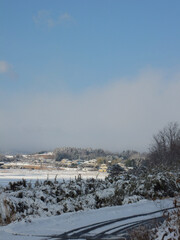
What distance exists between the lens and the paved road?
836cm

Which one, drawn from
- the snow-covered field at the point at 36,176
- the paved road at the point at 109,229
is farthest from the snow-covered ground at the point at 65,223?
the snow-covered field at the point at 36,176

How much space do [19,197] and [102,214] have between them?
5.10 meters

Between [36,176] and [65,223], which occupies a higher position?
[65,223]

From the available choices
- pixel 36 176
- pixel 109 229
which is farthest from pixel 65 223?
pixel 36 176

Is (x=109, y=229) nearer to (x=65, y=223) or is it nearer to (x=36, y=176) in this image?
(x=65, y=223)

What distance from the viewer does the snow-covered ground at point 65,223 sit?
29.5 ft

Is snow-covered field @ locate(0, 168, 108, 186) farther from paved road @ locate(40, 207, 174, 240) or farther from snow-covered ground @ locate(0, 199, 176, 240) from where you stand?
paved road @ locate(40, 207, 174, 240)

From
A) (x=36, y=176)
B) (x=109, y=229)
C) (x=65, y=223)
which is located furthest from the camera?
(x=36, y=176)

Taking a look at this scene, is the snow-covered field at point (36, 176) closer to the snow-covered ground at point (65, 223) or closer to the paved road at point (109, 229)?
the snow-covered ground at point (65, 223)

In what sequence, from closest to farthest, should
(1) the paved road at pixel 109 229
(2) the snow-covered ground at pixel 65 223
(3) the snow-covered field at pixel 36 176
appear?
(1) the paved road at pixel 109 229, (2) the snow-covered ground at pixel 65 223, (3) the snow-covered field at pixel 36 176

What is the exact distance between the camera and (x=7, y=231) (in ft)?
31.4

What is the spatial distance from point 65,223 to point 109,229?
1.93 m

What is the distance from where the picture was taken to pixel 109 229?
30.5 feet

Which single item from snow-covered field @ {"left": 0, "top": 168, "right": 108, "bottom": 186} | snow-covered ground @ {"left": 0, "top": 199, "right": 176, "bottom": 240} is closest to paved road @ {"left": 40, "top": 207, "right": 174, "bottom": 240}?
snow-covered ground @ {"left": 0, "top": 199, "right": 176, "bottom": 240}
